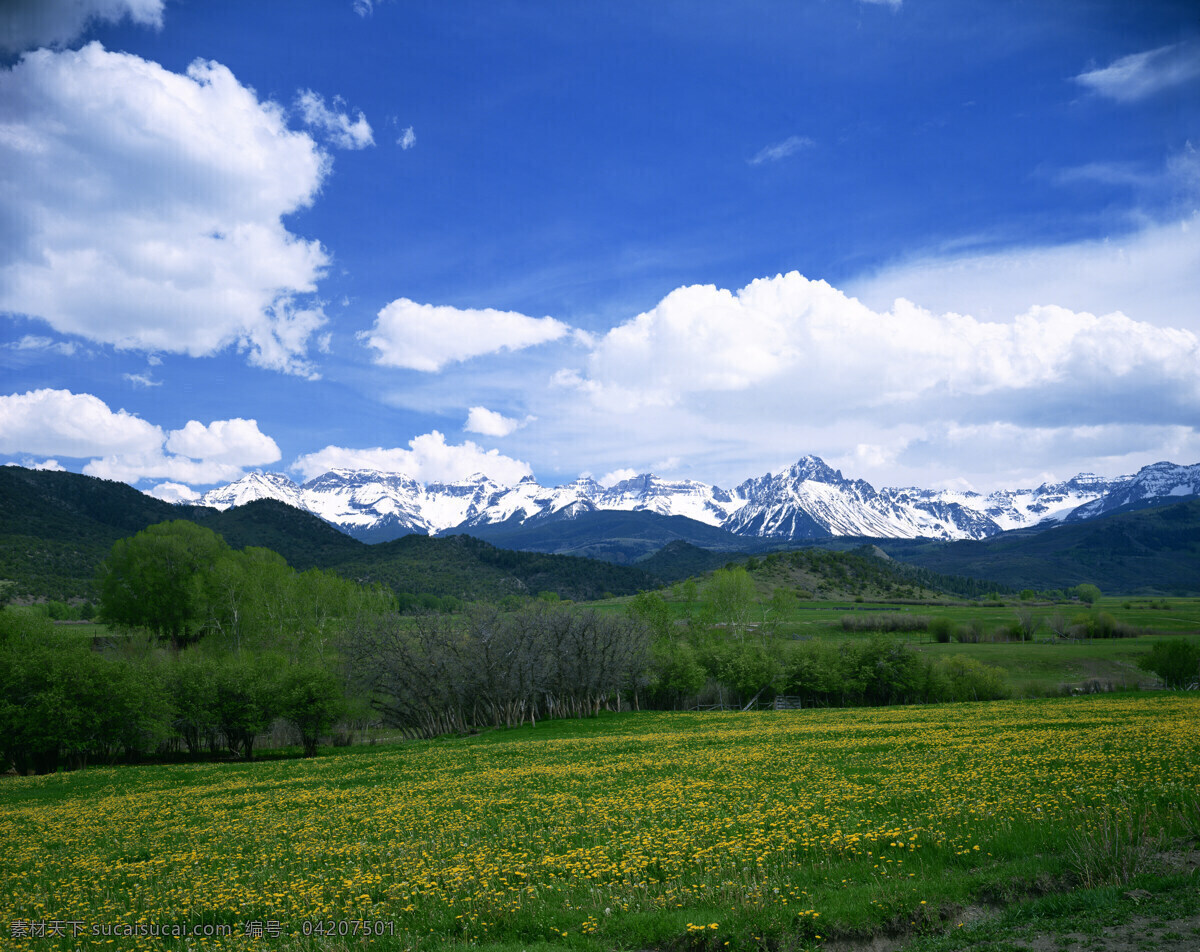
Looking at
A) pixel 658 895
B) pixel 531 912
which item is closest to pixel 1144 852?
pixel 658 895

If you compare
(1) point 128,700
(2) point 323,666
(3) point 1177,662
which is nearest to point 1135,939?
(1) point 128,700

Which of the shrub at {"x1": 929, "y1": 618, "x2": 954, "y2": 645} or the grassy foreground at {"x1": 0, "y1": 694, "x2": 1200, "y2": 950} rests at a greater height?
the grassy foreground at {"x1": 0, "y1": 694, "x2": 1200, "y2": 950}

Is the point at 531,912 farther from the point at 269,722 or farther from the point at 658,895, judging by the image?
the point at 269,722

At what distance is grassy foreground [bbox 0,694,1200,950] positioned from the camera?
12367 millimetres

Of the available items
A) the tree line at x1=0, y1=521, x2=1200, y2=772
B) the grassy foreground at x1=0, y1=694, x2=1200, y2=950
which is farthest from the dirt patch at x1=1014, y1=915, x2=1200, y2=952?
the tree line at x1=0, y1=521, x2=1200, y2=772

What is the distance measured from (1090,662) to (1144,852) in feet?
404

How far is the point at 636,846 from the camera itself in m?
16.3

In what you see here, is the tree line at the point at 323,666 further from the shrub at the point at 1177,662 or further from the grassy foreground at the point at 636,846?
the grassy foreground at the point at 636,846

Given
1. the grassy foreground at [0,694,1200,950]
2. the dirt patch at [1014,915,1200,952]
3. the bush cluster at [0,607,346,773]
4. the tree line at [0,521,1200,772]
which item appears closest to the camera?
the dirt patch at [1014,915,1200,952]

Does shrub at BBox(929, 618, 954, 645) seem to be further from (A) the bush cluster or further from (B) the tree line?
(A) the bush cluster

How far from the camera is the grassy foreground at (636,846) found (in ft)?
40.6

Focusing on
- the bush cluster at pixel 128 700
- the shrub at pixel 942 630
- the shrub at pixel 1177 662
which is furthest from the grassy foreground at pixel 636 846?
the shrub at pixel 942 630

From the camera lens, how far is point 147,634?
71.8 m

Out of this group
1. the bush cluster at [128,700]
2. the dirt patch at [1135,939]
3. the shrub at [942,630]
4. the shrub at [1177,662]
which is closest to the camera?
the dirt patch at [1135,939]
